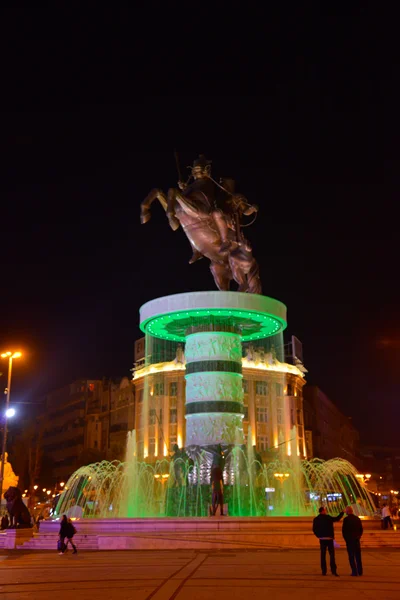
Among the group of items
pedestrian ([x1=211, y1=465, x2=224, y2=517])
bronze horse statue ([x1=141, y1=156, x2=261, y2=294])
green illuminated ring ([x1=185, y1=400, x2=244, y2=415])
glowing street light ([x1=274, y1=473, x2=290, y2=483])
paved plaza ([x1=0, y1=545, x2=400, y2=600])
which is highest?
bronze horse statue ([x1=141, y1=156, x2=261, y2=294])

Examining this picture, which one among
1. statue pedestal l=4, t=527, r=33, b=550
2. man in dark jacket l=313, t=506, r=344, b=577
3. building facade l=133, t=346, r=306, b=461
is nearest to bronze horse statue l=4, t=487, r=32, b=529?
statue pedestal l=4, t=527, r=33, b=550

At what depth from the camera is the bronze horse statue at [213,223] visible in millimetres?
27500

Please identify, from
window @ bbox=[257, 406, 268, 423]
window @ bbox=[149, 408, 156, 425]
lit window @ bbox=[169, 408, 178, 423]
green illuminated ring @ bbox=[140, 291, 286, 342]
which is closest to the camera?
green illuminated ring @ bbox=[140, 291, 286, 342]

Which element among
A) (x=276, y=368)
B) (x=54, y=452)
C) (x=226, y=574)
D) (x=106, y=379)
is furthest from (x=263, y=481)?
(x=54, y=452)

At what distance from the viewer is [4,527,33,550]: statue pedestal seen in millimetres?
20906

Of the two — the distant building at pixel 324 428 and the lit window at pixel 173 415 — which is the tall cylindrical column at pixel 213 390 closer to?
the lit window at pixel 173 415

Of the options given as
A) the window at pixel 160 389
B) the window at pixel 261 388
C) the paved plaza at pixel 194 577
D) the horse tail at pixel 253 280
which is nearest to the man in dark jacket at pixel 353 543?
the paved plaza at pixel 194 577

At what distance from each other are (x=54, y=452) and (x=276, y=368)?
43.5 m

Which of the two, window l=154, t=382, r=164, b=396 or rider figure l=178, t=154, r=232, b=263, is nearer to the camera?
rider figure l=178, t=154, r=232, b=263

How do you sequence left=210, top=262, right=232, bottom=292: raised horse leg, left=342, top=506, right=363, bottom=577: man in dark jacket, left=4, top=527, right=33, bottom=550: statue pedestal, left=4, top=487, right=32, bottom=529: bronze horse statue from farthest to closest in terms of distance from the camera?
left=210, top=262, right=232, bottom=292: raised horse leg < left=4, top=487, right=32, bottom=529: bronze horse statue < left=4, top=527, right=33, bottom=550: statue pedestal < left=342, top=506, right=363, bottom=577: man in dark jacket

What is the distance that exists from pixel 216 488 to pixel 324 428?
8031 centimetres

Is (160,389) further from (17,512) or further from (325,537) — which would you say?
(325,537)

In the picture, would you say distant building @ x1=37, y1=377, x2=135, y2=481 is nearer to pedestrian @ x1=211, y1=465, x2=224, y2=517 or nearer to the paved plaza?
pedestrian @ x1=211, y1=465, x2=224, y2=517

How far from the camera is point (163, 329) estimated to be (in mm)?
28547
